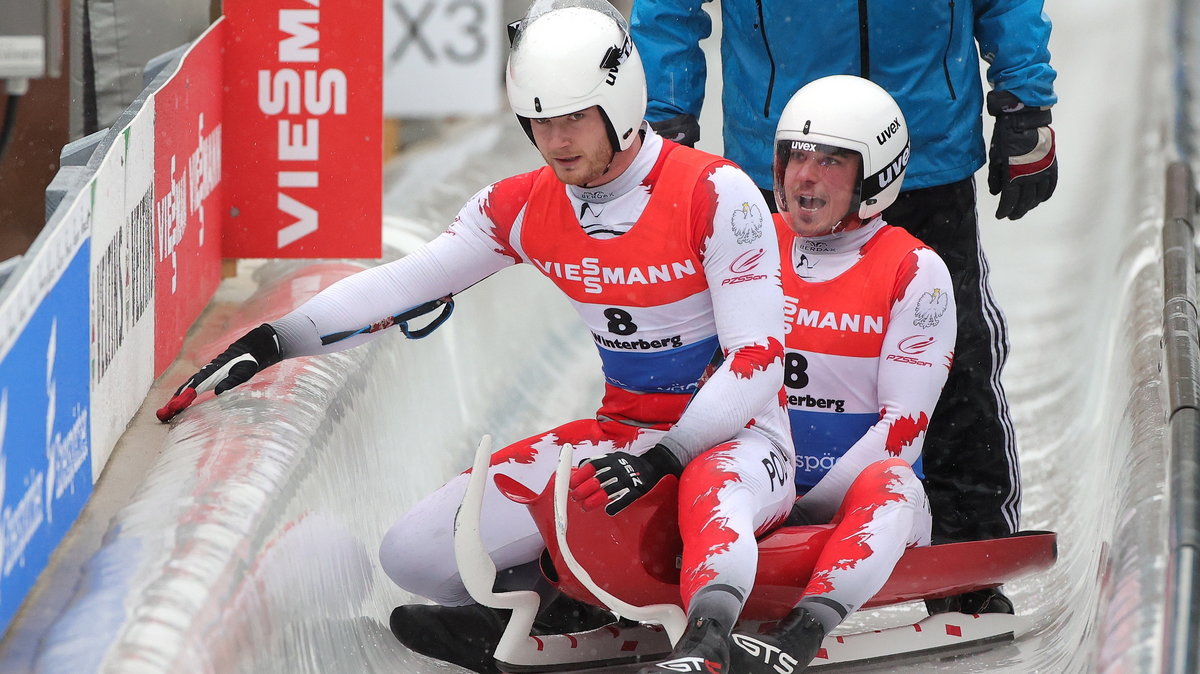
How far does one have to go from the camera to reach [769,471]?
2.84 meters

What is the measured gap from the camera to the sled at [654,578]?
8.89 ft

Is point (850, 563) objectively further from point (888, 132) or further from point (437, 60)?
point (437, 60)

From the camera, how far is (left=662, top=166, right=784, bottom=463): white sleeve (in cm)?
275

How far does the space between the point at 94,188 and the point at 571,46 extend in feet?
2.89

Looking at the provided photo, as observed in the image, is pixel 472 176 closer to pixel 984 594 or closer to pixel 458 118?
pixel 458 118

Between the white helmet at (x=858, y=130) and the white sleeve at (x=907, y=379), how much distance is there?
0.18 m

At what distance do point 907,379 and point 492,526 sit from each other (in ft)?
2.97

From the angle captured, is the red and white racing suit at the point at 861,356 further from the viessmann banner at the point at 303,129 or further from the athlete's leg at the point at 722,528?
the viessmann banner at the point at 303,129

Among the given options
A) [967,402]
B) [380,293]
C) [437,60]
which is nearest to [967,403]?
[967,402]

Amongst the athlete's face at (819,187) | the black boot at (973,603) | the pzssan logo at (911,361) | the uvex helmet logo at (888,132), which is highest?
the uvex helmet logo at (888,132)

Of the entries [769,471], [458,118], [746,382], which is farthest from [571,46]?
[458,118]

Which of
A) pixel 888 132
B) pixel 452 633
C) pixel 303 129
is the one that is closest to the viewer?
pixel 452 633

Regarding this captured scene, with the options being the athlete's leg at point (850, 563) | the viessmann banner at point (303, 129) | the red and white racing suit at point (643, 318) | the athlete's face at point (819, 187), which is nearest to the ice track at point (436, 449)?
the viessmann banner at point (303, 129)

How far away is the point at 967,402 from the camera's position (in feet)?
12.3
